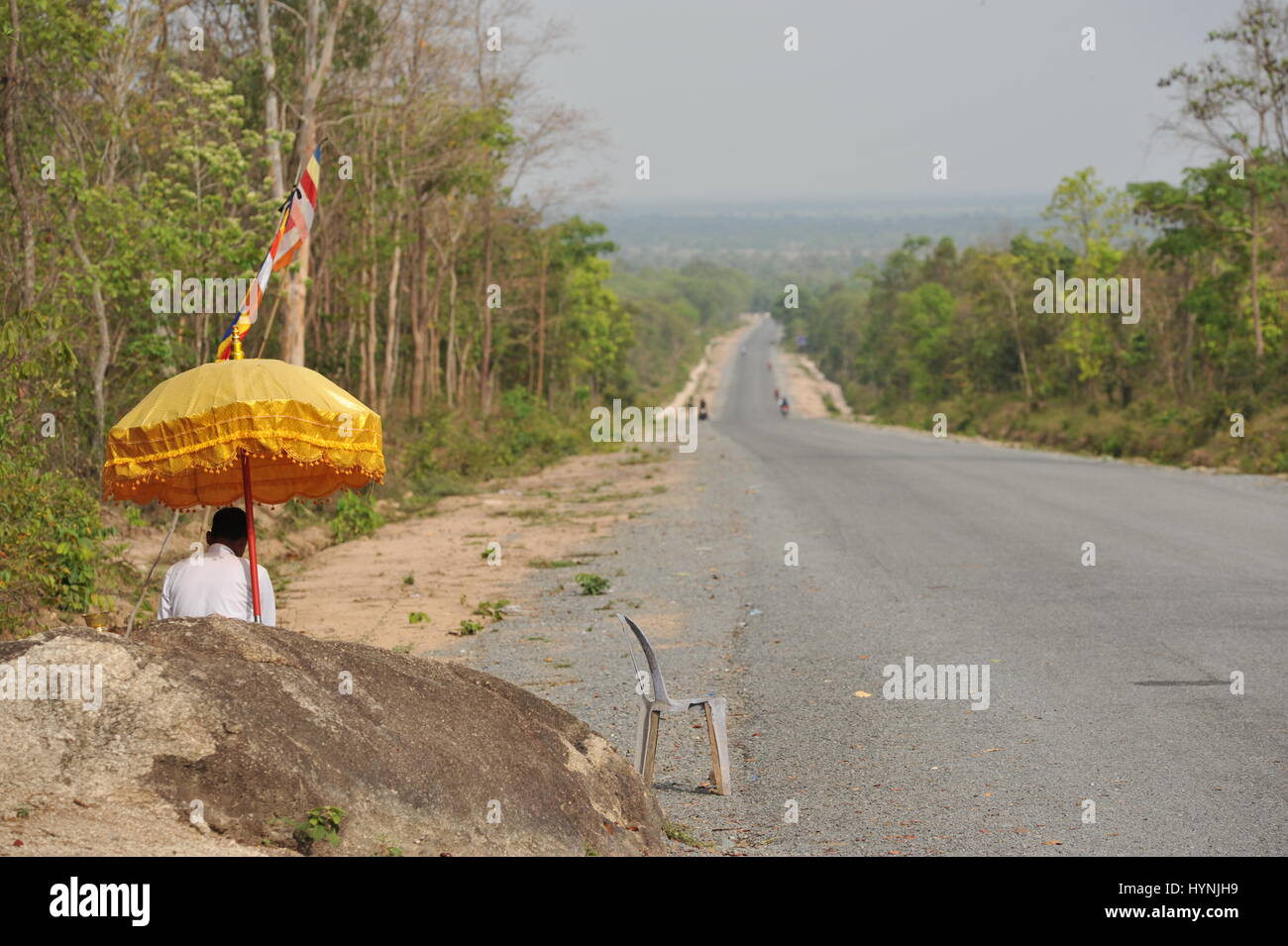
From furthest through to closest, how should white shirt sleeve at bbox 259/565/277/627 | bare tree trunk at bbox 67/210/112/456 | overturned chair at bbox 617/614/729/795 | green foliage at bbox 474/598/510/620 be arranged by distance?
bare tree trunk at bbox 67/210/112/456 → green foliage at bbox 474/598/510/620 → white shirt sleeve at bbox 259/565/277/627 → overturned chair at bbox 617/614/729/795

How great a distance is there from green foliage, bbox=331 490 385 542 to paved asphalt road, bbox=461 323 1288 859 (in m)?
3.97

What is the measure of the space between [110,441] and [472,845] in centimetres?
294

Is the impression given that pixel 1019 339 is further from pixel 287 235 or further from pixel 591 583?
pixel 287 235

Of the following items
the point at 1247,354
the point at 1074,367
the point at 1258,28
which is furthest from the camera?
the point at 1074,367

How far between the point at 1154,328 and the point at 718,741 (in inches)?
1690

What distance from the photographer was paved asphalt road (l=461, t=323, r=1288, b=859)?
6.74 metres

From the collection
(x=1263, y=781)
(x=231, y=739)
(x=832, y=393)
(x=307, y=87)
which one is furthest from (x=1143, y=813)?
(x=832, y=393)

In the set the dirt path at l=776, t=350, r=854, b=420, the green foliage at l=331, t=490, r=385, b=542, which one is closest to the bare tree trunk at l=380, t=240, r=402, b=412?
the green foliage at l=331, t=490, r=385, b=542

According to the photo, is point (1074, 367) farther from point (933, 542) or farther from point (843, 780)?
point (843, 780)

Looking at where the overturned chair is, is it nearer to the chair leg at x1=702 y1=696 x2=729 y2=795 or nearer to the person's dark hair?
the chair leg at x1=702 y1=696 x2=729 y2=795

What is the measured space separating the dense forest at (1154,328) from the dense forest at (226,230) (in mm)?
11841

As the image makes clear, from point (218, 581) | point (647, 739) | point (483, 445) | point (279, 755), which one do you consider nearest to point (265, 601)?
point (218, 581)

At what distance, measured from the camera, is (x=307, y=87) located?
74.4ft
